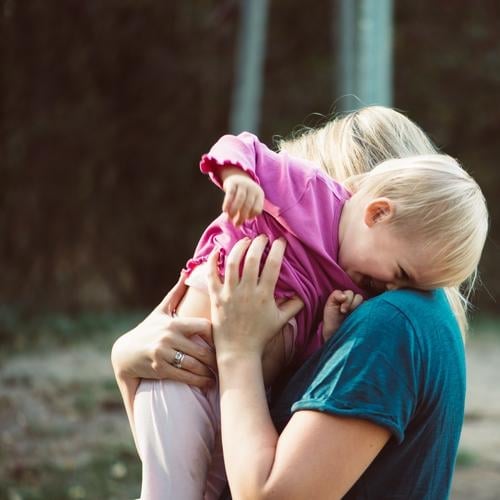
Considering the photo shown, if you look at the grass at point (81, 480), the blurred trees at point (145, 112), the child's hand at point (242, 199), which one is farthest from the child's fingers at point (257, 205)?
the blurred trees at point (145, 112)

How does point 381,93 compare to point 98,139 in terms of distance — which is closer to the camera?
point 381,93

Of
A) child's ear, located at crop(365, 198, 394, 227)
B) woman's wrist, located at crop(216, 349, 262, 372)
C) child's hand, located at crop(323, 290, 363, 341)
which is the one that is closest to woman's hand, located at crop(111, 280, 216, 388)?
woman's wrist, located at crop(216, 349, 262, 372)

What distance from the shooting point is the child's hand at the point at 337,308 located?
1.94m

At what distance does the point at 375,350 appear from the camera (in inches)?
70.0

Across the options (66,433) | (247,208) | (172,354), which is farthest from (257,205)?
(66,433)

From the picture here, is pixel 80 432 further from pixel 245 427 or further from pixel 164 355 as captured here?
pixel 245 427

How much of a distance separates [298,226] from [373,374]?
0.38 metres

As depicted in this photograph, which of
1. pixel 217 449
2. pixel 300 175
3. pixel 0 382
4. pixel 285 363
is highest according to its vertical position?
pixel 300 175

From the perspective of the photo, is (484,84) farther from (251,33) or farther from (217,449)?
(217,449)

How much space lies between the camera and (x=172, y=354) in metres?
2.04

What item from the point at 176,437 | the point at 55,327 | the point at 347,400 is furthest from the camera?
the point at 55,327

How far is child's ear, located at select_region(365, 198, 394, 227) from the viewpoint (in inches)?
75.7

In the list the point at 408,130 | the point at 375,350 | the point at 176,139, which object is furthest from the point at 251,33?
the point at 375,350

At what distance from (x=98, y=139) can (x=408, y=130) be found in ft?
27.5
